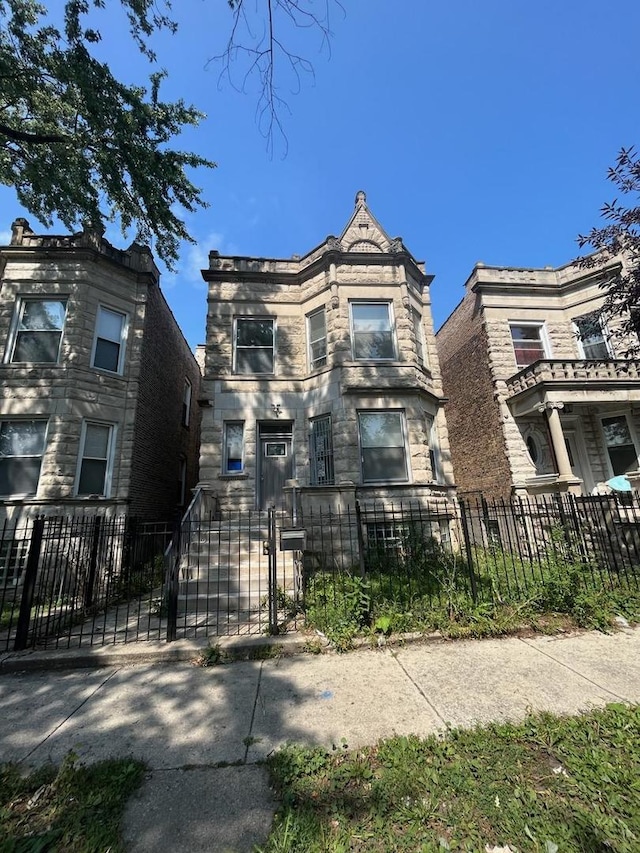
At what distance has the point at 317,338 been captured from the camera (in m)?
12.1

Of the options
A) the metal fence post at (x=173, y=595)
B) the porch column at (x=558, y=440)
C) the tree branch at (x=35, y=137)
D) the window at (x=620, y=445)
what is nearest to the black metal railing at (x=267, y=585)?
the metal fence post at (x=173, y=595)

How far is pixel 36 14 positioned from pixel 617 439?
2119 centimetres

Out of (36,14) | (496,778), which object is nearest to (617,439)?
(496,778)

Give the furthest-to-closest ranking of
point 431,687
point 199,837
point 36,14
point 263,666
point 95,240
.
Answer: point 95,240
point 36,14
point 263,666
point 431,687
point 199,837

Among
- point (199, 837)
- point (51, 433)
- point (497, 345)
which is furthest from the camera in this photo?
point (497, 345)

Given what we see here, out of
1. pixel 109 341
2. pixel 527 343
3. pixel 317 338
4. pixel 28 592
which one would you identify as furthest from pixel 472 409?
pixel 28 592

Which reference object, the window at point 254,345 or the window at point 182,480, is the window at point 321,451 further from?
the window at point 182,480

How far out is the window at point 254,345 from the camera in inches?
473

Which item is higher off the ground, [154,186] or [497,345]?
[154,186]

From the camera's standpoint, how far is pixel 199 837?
2225mm

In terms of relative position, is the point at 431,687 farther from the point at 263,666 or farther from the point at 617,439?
the point at 617,439

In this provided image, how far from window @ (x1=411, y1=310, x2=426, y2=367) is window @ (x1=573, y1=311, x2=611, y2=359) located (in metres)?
6.27

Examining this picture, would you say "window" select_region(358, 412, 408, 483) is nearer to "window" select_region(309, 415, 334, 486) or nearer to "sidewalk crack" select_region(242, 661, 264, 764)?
"window" select_region(309, 415, 334, 486)

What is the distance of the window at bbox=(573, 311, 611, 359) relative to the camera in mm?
13336
